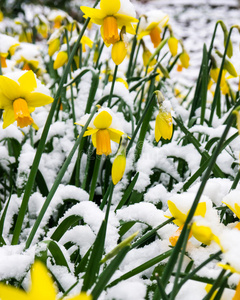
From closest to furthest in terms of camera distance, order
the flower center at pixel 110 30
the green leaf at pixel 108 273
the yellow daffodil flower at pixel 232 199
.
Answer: the green leaf at pixel 108 273
the yellow daffodil flower at pixel 232 199
the flower center at pixel 110 30

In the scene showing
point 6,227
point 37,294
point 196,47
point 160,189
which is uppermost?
point 196,47

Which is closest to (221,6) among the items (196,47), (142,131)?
(196,47)

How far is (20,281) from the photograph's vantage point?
83 cm

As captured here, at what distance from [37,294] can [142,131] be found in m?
1.10

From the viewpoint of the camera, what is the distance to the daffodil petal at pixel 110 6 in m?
1.09

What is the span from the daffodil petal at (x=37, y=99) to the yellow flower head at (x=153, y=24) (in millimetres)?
875

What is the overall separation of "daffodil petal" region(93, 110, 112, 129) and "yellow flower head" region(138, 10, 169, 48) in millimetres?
884

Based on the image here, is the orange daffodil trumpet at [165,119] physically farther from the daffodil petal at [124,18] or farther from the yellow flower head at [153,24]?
the yellow flower head at [153,24]

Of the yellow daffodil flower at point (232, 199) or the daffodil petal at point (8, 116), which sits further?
the daffodil petal at point (8, 116)

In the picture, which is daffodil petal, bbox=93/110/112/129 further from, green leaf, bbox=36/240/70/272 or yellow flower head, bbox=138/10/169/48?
yellow flower head, bbox=138/10/169/48

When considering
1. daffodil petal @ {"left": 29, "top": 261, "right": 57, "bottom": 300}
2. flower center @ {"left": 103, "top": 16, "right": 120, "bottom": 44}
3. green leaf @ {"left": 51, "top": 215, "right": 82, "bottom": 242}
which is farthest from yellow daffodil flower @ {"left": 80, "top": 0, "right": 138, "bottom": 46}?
daffodil petal @ {"left": 29, "top": 261, "right": 57, "bottom": 300}

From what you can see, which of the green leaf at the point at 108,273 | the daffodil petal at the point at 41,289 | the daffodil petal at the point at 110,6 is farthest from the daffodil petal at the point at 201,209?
the daffodil petal at the point at 110,6

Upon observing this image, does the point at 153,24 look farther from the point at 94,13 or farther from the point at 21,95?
the point at 21,95

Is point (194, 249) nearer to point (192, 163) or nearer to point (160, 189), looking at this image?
point (160, 189)
